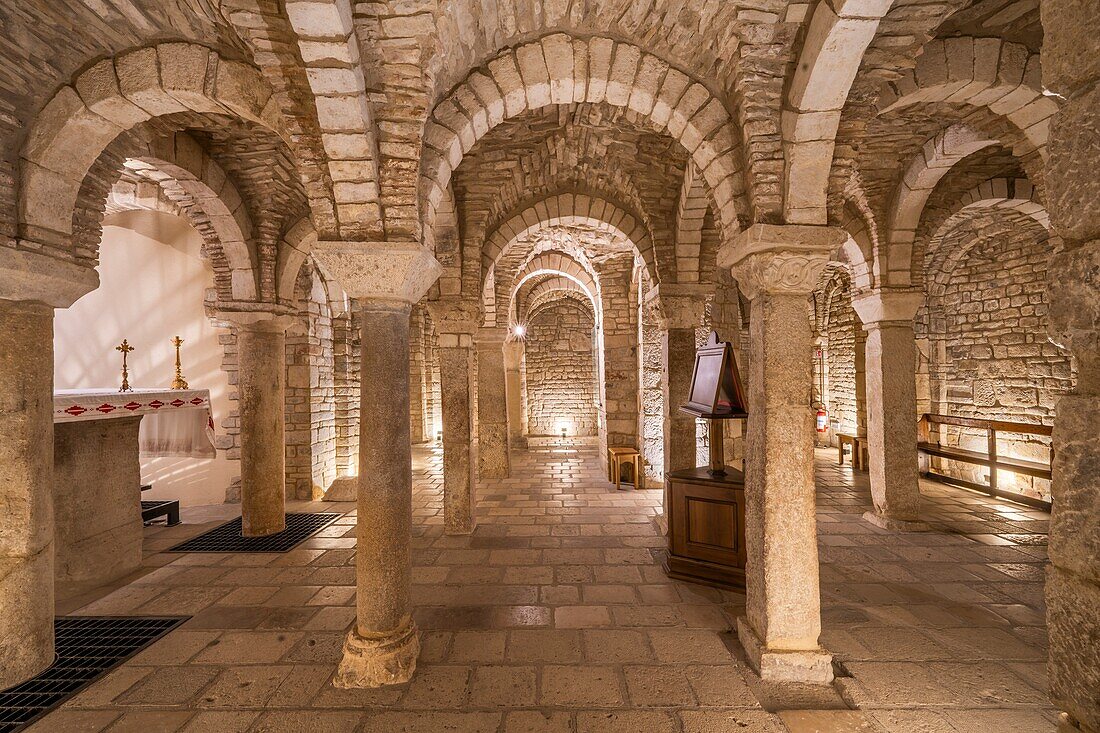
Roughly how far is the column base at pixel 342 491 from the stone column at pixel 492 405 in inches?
84.7

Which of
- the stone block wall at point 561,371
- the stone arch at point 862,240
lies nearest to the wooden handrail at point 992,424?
the stone arch at point 862,240

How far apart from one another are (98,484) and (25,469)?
1767 mm

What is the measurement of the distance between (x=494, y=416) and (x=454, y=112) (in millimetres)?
5667

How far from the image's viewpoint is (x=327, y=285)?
776 cm

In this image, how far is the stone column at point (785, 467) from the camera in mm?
2676

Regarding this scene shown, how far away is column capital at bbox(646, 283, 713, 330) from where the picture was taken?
17.4 ft

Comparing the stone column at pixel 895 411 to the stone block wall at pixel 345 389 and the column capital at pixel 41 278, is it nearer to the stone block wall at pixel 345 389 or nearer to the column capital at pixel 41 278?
the column capital at pixel 41 278

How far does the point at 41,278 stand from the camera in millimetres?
2889

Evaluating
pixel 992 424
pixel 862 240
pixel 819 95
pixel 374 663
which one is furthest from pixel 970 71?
pixel 374 663

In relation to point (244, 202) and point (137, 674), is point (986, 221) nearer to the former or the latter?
point (244, 202)

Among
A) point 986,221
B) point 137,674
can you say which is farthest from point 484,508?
point 986,221

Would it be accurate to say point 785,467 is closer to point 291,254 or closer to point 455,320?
point 455,320

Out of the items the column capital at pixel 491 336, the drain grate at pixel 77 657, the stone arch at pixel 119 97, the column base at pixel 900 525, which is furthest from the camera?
the column capital at pixel 491 336

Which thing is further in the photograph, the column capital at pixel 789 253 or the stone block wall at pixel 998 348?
the stone block wall at pixel 998 348
